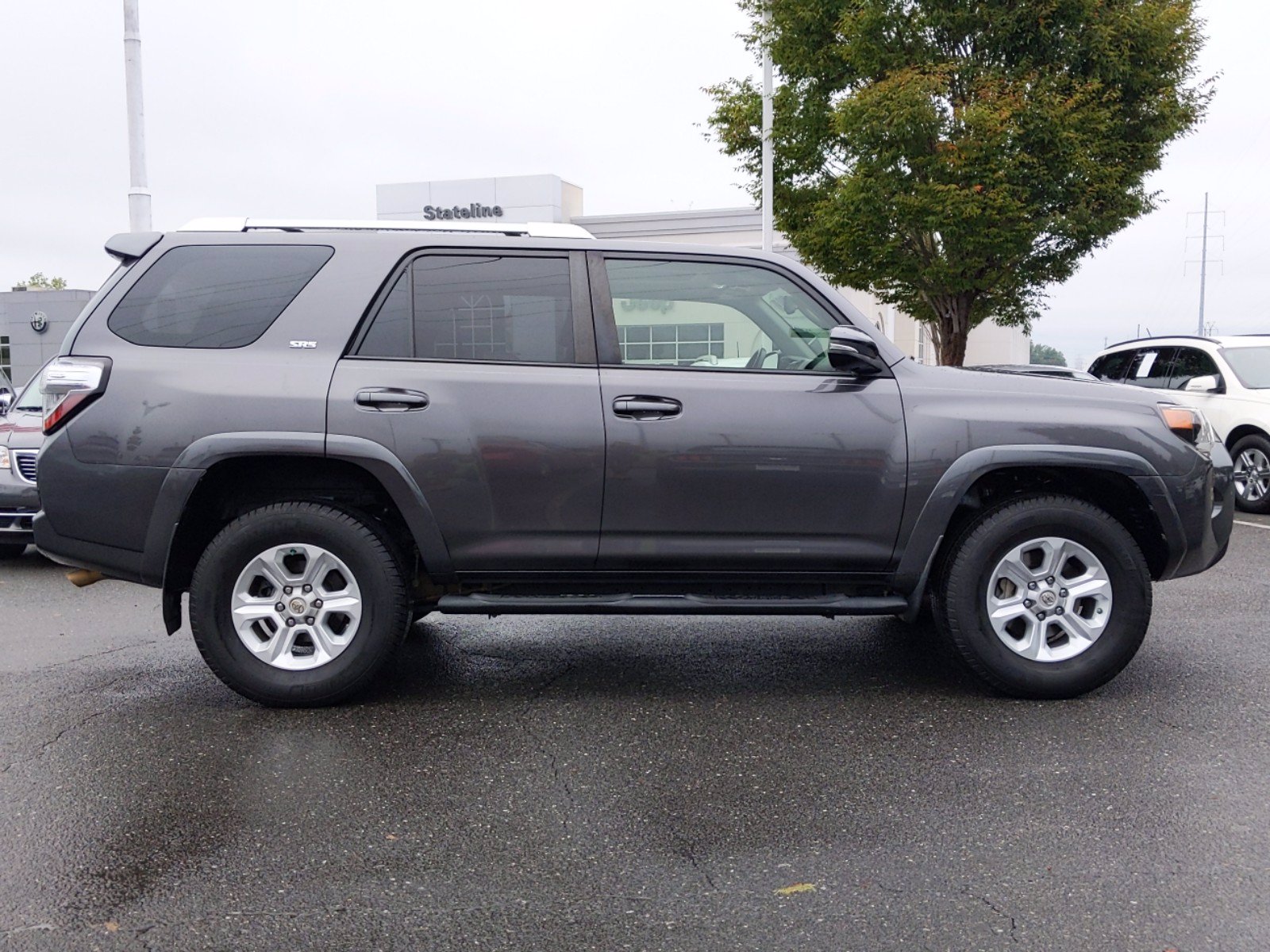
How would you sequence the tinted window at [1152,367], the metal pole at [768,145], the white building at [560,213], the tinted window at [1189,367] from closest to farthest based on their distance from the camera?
the tinted window at [1189,367] < the tinted window at [1152,367] < the metal pole at [768,145] < the white building at [560,213]

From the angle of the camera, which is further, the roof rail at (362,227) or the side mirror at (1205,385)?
the side mirror at (1205,385)

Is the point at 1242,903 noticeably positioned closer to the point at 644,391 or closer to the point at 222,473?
the point at 644,391

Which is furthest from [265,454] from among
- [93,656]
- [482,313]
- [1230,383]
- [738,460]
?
[1230,383]

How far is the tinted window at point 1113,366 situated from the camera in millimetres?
13016

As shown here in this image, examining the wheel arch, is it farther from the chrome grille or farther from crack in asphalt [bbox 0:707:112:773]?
the chrome grille

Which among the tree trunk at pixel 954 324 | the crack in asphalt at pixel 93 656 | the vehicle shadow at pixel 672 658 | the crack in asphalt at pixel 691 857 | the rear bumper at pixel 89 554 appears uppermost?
the tree trunk at pixel 954 324

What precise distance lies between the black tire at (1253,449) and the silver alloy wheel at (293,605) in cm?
946

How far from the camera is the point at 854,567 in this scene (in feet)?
15.4

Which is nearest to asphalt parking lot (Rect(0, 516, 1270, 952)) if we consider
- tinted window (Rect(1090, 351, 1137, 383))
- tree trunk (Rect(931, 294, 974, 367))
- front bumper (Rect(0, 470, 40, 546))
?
front bumper (Rect(0, 470, 40, 546))

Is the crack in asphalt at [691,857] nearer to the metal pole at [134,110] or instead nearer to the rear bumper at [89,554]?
the rear bumper at [89,554]

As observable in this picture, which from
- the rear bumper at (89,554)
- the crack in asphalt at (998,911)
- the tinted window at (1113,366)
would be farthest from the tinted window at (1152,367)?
the rear bumper at (89,554)

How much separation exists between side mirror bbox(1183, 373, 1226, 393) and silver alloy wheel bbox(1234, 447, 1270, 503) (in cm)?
72

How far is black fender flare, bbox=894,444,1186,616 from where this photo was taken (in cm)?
461

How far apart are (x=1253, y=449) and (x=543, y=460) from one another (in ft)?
30.5
